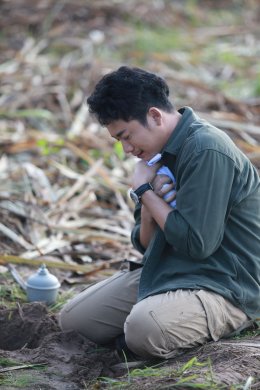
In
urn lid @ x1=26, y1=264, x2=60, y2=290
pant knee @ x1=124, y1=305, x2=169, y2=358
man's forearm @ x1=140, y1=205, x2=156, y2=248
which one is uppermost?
man's forearm @ x1=140, y1=205, x2=156, y2=248

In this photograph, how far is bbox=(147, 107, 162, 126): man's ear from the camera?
3730mm

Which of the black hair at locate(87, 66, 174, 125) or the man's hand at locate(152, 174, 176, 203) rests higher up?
the black hair at locate(87, 66, 174, 125)

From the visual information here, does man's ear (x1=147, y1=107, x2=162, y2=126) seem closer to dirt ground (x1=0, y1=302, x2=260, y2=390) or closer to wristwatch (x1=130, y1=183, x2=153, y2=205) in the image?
wristwatch (x1=130, y1=183, x2=153, y2=205)

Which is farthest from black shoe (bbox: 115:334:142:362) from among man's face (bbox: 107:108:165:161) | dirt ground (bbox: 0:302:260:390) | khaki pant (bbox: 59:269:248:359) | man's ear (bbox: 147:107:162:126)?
man's ear (bbox: 147:107:162:126)

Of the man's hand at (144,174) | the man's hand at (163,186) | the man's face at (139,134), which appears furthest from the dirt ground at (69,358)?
the man's face at (139,134)

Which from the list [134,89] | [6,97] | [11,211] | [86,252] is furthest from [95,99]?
[6,97]

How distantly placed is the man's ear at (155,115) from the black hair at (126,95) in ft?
0.07

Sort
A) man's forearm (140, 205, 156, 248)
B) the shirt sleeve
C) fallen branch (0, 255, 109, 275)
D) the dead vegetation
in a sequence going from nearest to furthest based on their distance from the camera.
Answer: the shirt sleeve < man's forearm (140, 205, 156, 248) < fallen branch (0, 255, 109, 275) < the dead vegetation

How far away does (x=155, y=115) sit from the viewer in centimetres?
376

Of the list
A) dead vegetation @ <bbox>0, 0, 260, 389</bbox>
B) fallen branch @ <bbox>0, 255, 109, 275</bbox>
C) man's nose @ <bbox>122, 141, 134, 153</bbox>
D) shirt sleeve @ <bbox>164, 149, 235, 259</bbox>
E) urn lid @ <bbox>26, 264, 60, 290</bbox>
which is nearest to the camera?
shirt sleeve @ <bbox>164, 149, 235, 259</bbox>

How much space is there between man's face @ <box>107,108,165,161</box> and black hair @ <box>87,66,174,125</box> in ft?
0.08

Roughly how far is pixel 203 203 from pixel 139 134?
0.46 meters

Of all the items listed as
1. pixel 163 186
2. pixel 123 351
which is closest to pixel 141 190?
pixel 163 186

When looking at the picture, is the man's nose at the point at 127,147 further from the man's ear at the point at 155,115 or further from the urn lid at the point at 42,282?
the urn lid at the point at 42,282
